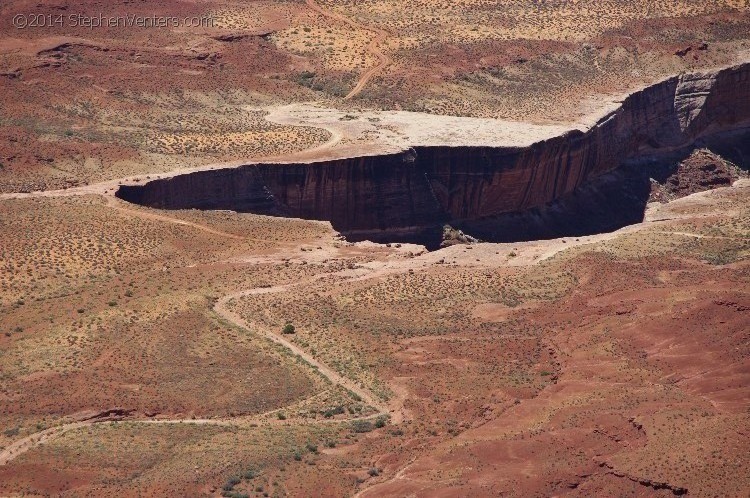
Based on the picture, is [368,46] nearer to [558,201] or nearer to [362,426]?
[558,201]

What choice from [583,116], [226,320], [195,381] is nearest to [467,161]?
[583,116]

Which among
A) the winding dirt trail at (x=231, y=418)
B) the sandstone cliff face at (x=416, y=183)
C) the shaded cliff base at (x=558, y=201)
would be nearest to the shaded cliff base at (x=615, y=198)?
the shaded cliff base at (x=558, y=201)

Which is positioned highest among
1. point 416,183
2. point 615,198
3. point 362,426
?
point 416,183

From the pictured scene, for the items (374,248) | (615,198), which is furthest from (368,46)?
(374,248)

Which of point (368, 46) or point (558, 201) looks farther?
point (368, 46)

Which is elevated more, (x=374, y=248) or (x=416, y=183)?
(x=416, y=183)

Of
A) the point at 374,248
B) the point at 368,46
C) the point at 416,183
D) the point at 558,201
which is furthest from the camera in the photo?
the point at 368,46
